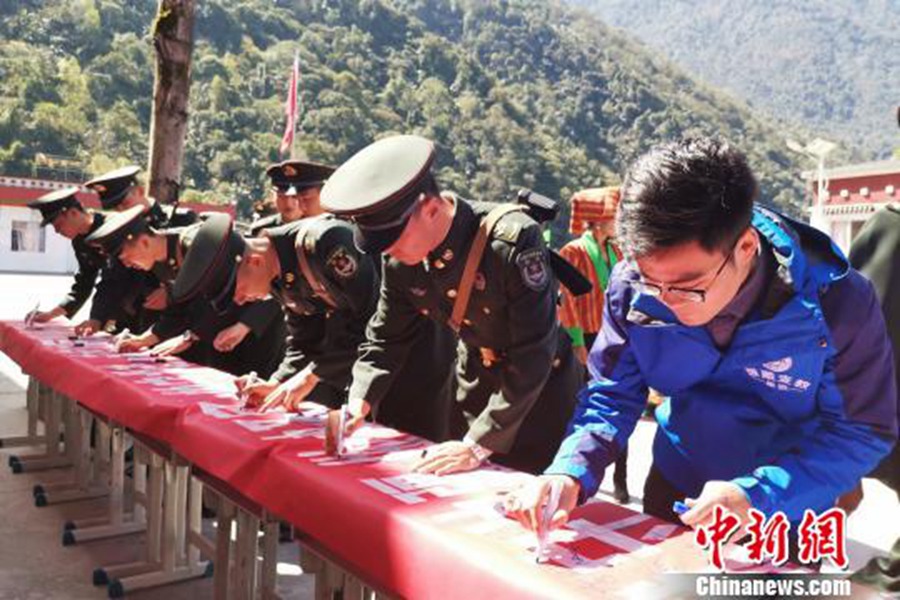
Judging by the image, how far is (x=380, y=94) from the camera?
75.0 meters

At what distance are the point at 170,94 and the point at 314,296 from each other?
3605 millimetres

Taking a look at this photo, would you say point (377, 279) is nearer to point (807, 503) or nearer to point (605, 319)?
point (605, 319)

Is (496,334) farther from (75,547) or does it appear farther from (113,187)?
(113,187)

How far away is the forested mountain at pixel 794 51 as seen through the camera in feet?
455

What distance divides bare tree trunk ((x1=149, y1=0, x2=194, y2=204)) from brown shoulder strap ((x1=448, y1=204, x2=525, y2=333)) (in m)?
4.17

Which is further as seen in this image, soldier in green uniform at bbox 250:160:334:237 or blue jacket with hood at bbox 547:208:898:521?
soldier in green uniform at bbox 250:160:334:237

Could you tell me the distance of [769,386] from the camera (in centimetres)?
142

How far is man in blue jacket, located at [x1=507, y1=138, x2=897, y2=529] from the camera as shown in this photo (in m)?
1.24

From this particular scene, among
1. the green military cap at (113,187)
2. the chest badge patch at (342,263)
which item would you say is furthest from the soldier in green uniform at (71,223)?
the chest badge patch at (342,263)

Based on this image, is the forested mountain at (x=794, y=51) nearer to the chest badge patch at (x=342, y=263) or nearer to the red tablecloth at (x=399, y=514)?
the chest badge patch at (x=342, y=263)

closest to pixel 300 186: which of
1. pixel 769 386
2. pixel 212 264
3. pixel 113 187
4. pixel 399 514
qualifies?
pixel 113 187

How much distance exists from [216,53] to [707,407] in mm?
76284

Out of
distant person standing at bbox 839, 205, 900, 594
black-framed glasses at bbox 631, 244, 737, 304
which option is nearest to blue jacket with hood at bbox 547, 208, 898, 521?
black-framed glasses at bbox 631, 244, 737, 304

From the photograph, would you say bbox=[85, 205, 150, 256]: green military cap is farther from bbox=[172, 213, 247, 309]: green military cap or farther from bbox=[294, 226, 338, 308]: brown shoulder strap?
bbox=[294, 226, 338, 308]: brown shoulder strap
